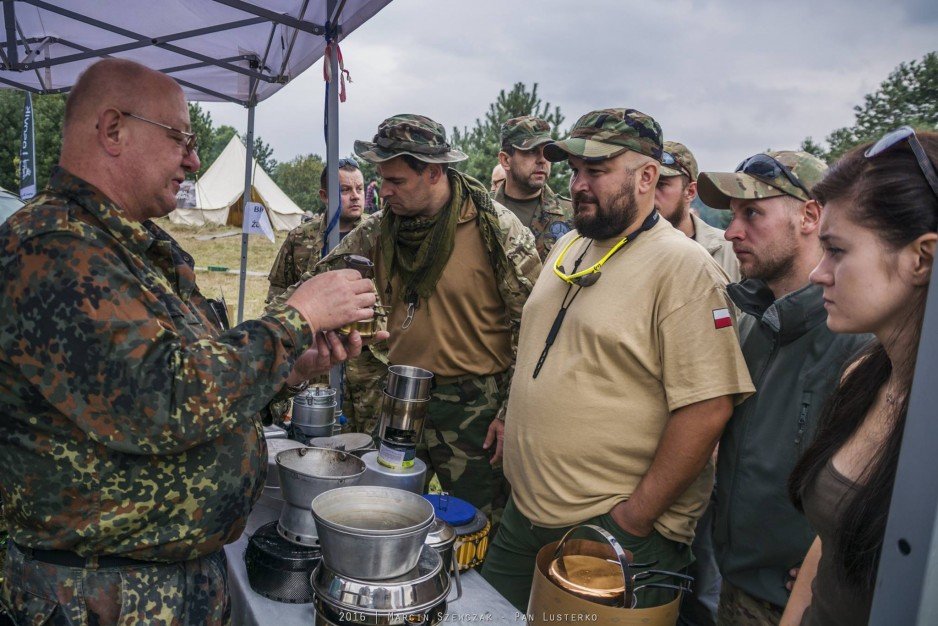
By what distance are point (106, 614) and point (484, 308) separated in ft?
7.16

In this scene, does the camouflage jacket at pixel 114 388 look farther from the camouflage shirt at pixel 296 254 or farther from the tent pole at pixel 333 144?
the camouflage shirt at pixel 296 254

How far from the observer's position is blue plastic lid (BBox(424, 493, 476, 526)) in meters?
2.21

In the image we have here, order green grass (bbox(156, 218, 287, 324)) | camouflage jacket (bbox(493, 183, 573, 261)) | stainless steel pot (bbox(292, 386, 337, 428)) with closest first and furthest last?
stainless steel pot (bbox(292, 386, 337, 428)) < camouflage jacket (bbox(493, 183, 573, 261)) < green grass (bbox(156, 218, 287, 324))

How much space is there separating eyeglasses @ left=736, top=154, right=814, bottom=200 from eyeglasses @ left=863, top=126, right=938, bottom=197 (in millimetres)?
1187

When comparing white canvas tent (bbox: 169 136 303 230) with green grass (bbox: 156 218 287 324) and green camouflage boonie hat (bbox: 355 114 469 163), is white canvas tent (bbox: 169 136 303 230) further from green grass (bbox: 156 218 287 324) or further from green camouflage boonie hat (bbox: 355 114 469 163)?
green camouflage boonie hat (bbox: 355 114 469 163)

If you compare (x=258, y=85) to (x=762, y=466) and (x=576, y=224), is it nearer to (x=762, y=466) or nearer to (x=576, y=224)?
(x=576, y=224)

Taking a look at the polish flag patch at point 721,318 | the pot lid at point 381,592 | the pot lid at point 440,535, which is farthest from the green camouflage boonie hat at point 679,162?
the pot lid at point 381,592

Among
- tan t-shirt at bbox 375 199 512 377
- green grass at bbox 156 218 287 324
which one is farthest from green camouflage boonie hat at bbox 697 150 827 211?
green grass at bbox 156 218 287 324

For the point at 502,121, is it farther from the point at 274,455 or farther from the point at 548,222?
the point at 274,455

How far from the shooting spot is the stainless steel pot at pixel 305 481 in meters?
2.00

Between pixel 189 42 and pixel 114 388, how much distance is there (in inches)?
159

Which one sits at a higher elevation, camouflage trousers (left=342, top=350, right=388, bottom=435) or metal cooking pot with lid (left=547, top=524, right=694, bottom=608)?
metal cooking pot with lid (left=547, top=524, right=694, bottom=608)

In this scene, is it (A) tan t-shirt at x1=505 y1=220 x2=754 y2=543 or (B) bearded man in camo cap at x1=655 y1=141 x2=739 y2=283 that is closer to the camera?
(A) tan t-shirt at x1=505 y1=220 x2=754 y2=543

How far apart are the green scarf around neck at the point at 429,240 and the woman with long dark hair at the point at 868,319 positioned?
204 cm
